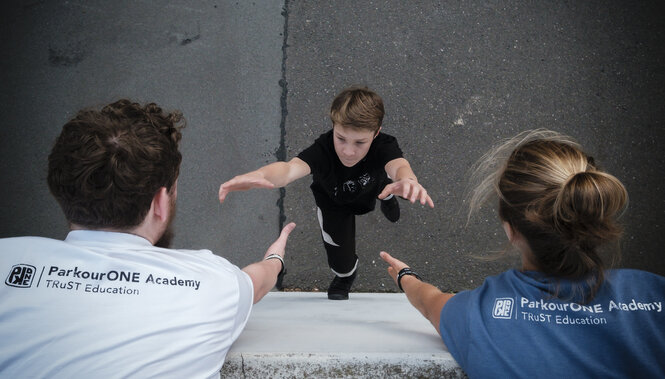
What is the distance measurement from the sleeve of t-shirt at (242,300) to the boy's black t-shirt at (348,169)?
1.18 metres

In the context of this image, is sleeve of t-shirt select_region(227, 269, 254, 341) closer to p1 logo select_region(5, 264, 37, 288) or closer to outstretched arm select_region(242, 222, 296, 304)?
outstretched arm select_region(242, 222, 296, 304)

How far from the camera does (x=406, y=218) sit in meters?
3.61

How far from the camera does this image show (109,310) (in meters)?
1.18

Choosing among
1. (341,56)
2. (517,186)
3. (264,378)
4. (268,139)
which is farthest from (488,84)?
(264,378)

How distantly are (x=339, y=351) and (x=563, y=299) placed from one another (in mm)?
703

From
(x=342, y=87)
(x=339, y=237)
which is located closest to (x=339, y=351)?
(x=339, y=237)

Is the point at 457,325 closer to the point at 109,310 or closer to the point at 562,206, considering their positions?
the point at 562,206

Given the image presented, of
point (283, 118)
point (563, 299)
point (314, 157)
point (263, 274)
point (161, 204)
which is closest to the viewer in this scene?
point (563, 299)

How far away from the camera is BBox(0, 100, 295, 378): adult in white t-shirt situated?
3.71 feet

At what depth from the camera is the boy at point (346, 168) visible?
241 cm

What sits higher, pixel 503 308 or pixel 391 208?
pixel 503 308

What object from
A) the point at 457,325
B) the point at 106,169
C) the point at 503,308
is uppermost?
the point at 106,169

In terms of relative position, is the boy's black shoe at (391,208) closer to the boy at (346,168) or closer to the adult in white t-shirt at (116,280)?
the boy at (346,168)

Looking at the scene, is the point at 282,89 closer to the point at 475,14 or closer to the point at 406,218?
the point at 406,218
